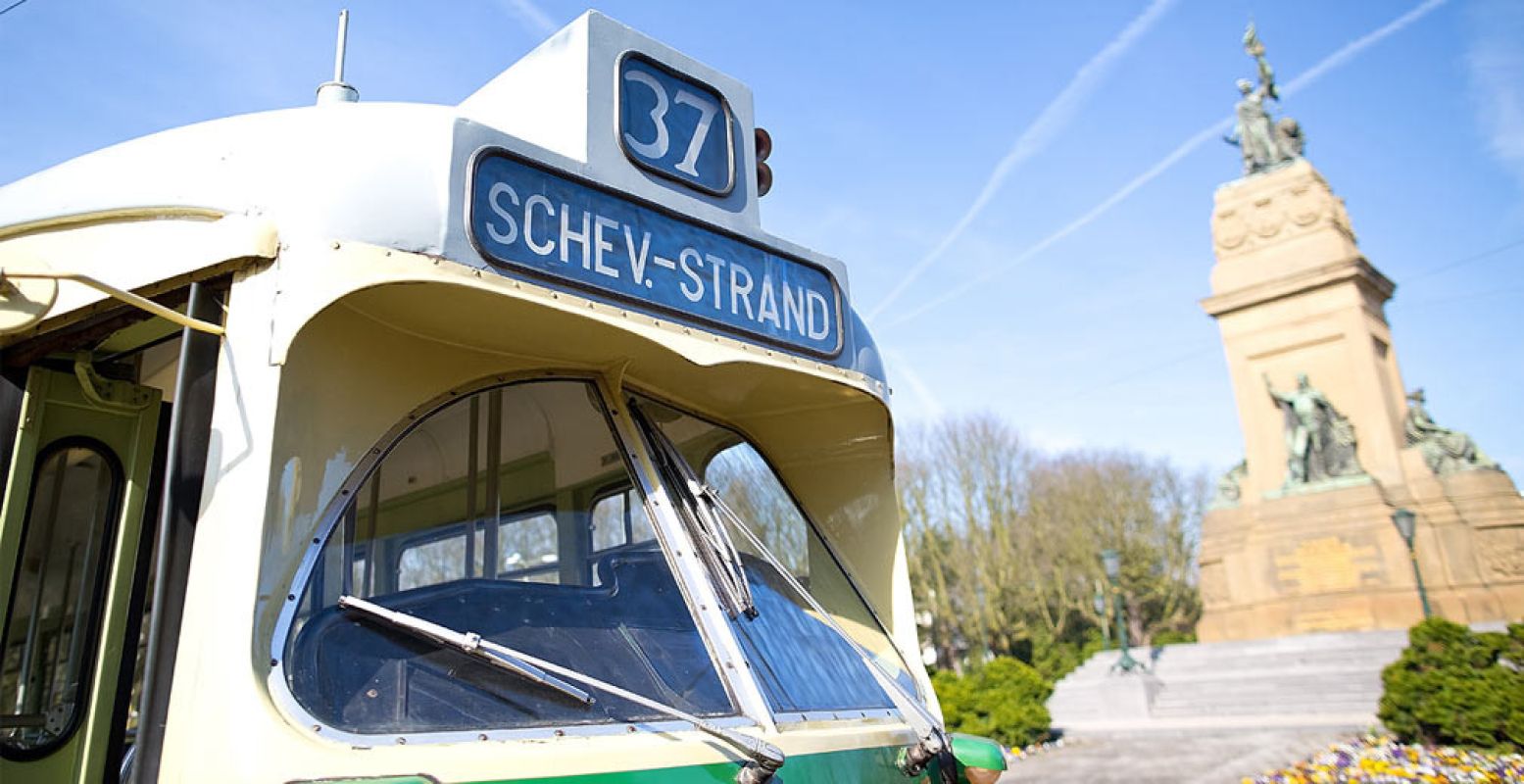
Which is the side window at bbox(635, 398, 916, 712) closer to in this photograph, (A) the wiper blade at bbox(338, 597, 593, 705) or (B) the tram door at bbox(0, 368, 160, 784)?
(A) the wiper blade at bbox(338, 597, 593, 705)

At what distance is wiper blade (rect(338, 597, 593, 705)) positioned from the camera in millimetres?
2039

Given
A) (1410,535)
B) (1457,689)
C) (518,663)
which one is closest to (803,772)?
(518,663)

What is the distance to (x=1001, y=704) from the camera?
14.3 m

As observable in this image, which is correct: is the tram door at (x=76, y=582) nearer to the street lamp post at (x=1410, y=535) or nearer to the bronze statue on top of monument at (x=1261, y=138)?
the street lamp post at (x=1410, y=535)

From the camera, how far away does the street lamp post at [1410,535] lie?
17781mm

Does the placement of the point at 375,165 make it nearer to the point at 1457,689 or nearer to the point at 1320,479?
the point at 1457,689

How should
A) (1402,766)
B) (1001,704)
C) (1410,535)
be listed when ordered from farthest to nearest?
(1410,535)
(1001,704)
(1402,766)

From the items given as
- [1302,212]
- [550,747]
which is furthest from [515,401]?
[1302,212]

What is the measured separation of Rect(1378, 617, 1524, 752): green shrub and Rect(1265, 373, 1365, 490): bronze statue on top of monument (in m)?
11.7

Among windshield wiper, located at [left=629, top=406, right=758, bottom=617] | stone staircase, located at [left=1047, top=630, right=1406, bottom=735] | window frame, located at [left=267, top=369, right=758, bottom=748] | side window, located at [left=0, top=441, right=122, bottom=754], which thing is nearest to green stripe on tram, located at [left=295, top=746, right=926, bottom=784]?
window frame, located at [left=267, top=369, right=758, bottom=748]

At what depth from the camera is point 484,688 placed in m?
2.00

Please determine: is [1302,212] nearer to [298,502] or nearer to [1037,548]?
[1037,548]

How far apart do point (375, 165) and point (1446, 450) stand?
24.7m

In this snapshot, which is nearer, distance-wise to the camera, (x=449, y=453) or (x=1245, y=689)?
(x=449, y=453)
